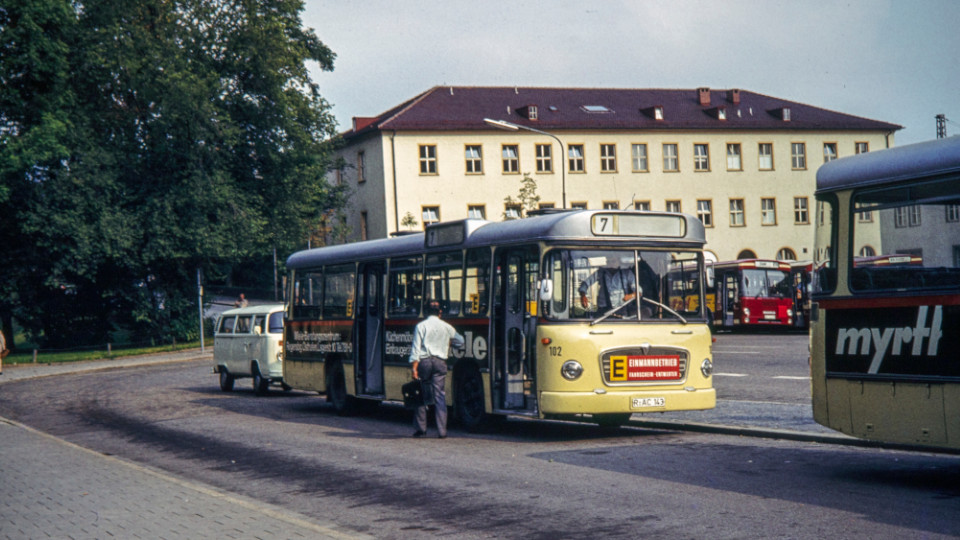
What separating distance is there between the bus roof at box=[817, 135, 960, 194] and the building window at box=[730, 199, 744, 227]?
6974cm

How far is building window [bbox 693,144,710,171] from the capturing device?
258ft

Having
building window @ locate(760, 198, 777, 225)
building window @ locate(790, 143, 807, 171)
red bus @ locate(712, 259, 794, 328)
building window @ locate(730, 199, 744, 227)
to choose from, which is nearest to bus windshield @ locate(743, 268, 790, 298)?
red bus @ locate(712, 259, 794, 328)

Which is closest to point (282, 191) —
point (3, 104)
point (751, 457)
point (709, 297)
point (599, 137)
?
point (3, 104)

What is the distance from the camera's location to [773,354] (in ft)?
96.1

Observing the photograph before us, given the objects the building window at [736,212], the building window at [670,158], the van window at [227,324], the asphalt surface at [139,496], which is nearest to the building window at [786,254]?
the building window at [736,212]

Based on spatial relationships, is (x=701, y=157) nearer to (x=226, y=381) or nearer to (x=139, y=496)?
(x=226, y=381)

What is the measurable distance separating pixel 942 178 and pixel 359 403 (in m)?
12.5

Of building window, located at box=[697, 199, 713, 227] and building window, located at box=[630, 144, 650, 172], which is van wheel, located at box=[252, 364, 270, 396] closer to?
building window, located at box=[630, 144, 650, 172]

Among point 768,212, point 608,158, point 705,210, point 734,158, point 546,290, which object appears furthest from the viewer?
point 768,212

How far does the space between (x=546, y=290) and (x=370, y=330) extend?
5809 mm

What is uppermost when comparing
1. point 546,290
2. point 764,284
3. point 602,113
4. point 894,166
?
point 602,113

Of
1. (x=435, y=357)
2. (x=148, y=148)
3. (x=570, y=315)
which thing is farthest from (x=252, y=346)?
(x=148, y=148)

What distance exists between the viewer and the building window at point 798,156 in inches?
3167

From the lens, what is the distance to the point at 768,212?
79.6 m
